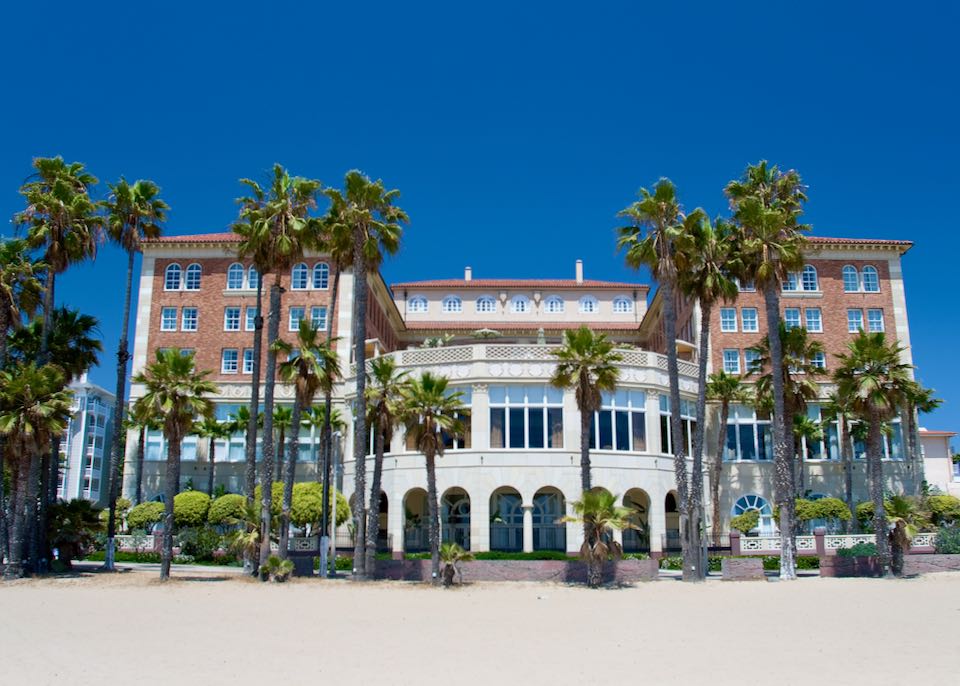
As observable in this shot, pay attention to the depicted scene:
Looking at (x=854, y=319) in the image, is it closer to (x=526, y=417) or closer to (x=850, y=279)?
(x=850, y=279)

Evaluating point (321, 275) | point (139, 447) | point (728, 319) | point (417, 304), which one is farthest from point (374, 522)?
point (417, 304)

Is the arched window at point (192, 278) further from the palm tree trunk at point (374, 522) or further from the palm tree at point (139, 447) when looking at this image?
the palm tree trunk at point (374, 522)

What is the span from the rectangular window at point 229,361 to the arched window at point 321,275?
643cm

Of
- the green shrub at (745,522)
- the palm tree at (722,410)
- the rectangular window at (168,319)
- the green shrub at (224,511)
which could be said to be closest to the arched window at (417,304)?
the rectangular window at (168,319)

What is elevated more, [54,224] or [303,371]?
[54,224]

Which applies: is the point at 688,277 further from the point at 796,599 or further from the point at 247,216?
the point at 247,216

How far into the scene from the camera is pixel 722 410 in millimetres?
45969

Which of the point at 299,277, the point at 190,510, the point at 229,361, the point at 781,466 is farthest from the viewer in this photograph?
the point at 299,277

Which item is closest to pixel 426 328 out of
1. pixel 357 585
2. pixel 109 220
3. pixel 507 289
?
pixel 507 289

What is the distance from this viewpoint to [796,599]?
25.4 m

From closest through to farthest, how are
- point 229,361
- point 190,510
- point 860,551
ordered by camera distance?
point 860,551, point 190,510, point 229,361

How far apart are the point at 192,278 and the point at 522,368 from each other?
24.7m

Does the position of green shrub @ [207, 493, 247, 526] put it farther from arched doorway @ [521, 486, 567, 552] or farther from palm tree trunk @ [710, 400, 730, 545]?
palm tree trunk @ [710, 400, 730, 545]

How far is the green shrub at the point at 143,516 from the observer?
43031 mm
